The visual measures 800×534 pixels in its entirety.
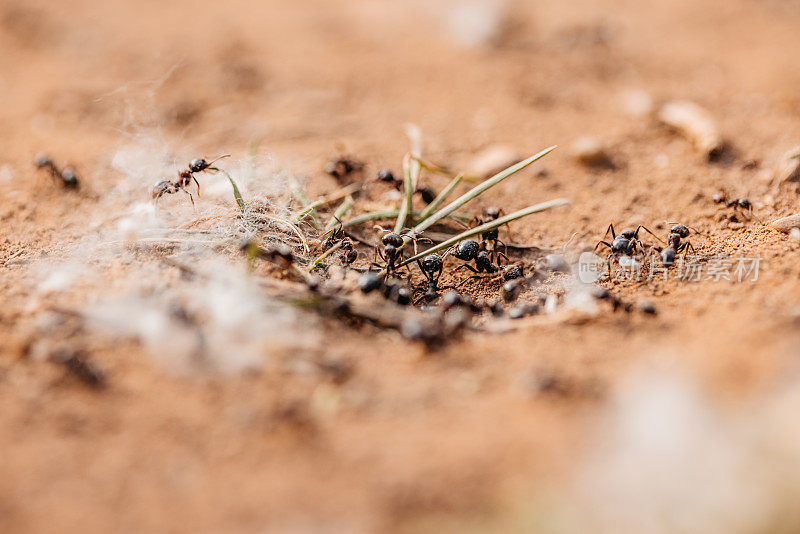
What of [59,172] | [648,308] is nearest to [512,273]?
[648,308]

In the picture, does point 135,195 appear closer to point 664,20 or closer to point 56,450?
point 56,450

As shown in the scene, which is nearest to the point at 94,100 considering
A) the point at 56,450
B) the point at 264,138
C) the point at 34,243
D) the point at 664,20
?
the point at 264,138

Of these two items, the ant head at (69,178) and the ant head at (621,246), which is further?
the ant head at (69,178)

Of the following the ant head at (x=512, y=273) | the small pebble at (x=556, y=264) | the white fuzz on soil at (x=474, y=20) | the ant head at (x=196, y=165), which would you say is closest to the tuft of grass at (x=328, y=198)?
the ant head at (x=196, y=165)

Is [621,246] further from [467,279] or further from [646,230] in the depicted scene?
[467,279]

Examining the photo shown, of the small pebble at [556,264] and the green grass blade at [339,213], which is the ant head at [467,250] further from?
the green grass blade at [339,213]

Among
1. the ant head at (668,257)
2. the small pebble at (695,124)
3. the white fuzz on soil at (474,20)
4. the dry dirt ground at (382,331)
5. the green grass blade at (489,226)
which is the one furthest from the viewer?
the white fuzz on soil at (474,20)

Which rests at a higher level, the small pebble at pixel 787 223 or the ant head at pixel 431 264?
the small pebble at pixel 787 223

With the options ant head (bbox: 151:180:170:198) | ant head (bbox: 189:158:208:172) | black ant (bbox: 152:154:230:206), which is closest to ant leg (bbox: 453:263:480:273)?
black ant (bbox: 152:154:230:206)
